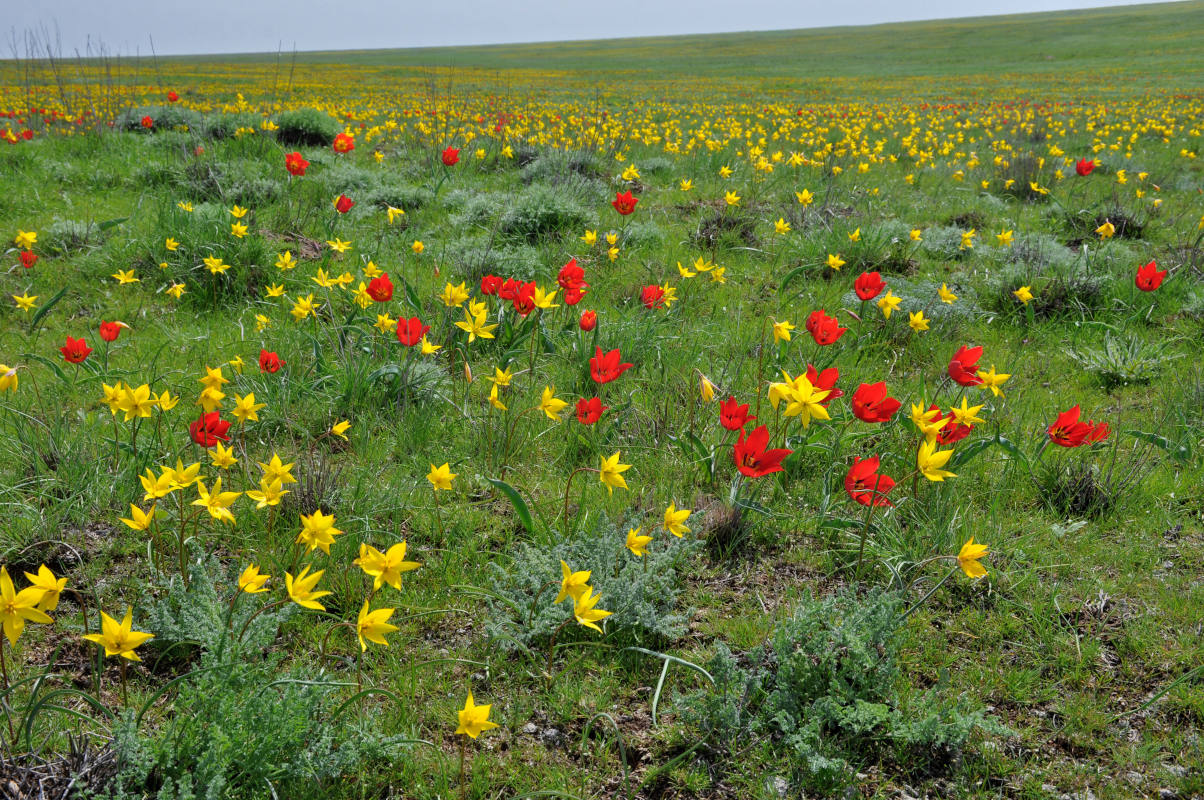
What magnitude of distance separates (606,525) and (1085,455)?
6.64 ft

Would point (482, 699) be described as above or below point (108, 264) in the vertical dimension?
below

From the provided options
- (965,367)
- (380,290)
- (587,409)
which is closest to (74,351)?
(380,290)

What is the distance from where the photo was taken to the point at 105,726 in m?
1.68

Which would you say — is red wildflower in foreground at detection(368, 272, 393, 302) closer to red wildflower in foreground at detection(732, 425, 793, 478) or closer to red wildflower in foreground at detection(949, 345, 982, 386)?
red wildflower in foreground at detection(732, 425, 793, 478)

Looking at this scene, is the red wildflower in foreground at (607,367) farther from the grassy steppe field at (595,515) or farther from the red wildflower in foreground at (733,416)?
the red wildflower in foreground at (733,416)

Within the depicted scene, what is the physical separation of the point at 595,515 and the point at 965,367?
1472 millimetres

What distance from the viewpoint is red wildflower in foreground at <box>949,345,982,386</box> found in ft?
7.98

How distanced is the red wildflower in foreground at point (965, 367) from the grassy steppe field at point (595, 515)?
3 cm

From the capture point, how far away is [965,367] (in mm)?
2488

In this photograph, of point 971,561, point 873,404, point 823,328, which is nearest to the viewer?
point 971,561

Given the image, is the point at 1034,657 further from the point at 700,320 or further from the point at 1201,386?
the point at 700,320

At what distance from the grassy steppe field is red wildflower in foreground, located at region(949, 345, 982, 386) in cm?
3

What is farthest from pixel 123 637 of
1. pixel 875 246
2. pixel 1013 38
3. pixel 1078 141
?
pixel 1013 38

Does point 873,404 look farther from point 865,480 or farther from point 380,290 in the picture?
point 380,290
